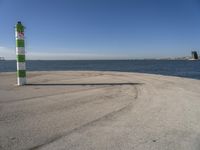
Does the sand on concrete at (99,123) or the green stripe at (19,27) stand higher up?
the green stripe at (19,27)

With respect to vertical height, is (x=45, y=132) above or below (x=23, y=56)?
below

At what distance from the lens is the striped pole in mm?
12789

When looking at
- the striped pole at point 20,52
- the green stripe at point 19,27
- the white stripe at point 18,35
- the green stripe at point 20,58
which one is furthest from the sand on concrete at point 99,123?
the green stripe at point 19,27

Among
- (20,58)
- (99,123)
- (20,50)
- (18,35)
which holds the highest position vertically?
(18,35)

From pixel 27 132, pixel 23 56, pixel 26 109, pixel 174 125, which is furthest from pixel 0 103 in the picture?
Result: pixel 23 56

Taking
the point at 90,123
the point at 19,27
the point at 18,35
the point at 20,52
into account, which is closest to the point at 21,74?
the point at 20,52

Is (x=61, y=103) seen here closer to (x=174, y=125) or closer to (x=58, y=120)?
(x=58, y=120)

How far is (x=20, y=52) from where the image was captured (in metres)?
13.1

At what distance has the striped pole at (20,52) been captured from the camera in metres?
12.8

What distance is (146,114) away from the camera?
634 centimetres

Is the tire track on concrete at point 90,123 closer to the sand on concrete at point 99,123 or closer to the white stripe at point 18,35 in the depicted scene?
the sand on concrete at point 99,123

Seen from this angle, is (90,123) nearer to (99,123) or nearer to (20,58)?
(99,123)

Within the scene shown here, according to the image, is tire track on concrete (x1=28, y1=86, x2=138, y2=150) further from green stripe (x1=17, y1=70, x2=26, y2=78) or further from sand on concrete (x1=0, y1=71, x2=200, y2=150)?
green stripe (x1=17, y1=70, x2=26, y2=78)

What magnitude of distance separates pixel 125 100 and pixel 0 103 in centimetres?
387
